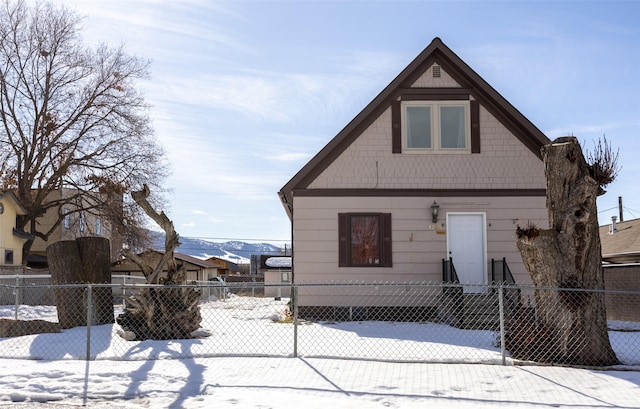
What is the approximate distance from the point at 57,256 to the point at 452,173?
368 inches

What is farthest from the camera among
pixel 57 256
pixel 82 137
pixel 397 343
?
pixel 82 137

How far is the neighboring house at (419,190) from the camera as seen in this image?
1605 cm

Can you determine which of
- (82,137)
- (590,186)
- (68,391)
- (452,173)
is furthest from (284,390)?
(82,137)

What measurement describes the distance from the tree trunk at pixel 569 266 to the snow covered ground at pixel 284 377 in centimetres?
55

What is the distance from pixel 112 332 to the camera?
41.9 feet

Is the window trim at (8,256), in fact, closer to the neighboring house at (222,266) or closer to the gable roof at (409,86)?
the gable roof at (409,86)

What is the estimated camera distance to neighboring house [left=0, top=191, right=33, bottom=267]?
2894 centimetres

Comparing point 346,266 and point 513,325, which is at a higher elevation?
point 346,266

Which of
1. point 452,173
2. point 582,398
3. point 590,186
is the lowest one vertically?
point 582,398

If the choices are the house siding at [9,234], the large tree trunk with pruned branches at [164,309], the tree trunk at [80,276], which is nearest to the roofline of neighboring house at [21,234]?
the house siding at [9,234]

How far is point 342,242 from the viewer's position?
631 inches

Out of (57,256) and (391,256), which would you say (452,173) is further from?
(57,256)

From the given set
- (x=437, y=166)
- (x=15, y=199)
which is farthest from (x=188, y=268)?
(x=437, y=166)

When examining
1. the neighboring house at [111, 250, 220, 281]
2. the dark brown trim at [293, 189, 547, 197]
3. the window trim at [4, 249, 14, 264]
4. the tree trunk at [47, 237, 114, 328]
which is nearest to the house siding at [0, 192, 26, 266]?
the window trim at [4, 249, 14, 264]
